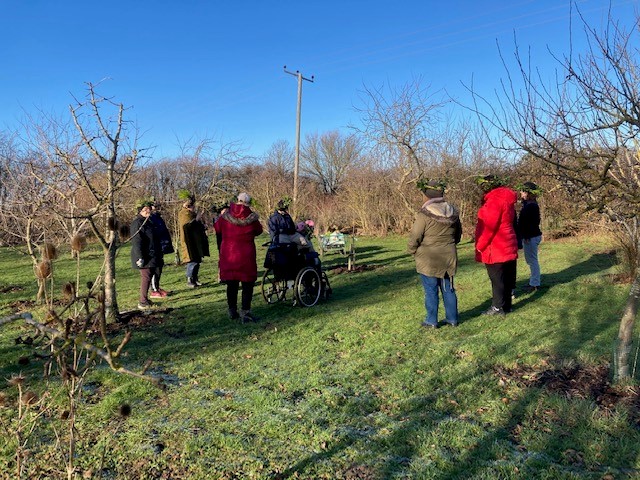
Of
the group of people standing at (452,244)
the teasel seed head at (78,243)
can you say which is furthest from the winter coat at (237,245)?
the teasel seed head at (78,243)

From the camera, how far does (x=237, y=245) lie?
231 inches

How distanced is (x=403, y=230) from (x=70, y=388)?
61.2ft

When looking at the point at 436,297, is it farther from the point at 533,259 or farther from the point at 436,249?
the point at 533,259

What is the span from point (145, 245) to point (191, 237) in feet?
4.63

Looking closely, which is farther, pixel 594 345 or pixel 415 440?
pixel 594 345

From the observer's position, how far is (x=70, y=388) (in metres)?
1.71

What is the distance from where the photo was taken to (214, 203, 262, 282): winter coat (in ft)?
19.1

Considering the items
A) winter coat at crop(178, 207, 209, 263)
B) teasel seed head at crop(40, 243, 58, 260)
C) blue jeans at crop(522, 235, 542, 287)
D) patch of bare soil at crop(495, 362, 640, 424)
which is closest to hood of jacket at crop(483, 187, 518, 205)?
blue jeans at crop(522, 235, 542, 287)

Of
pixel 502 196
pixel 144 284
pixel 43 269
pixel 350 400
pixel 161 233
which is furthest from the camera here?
pixel 161 233

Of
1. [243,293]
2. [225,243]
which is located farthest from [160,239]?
[243,293]

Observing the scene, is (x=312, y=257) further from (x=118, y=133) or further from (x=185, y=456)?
(x=185, y=456)

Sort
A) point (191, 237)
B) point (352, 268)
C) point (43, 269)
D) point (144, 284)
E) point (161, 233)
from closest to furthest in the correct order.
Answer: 1. point (43, 269)
2. point (144, 284)
3. point (161, 233)
4. point (191, 237)
5. point (352, 268)

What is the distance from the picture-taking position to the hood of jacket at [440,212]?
17.6 ft

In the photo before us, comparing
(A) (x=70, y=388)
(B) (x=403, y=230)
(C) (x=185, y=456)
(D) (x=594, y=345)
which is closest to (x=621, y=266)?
(D) (x=594, y=345)
